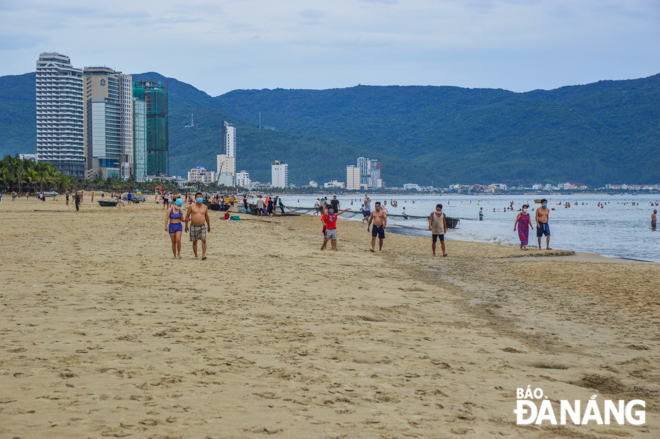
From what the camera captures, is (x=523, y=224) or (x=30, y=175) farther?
(x=30, y=175)

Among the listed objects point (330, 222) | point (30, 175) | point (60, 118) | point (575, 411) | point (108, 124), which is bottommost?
point (575, 411)

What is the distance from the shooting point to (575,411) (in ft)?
13.5

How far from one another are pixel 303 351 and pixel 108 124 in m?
200

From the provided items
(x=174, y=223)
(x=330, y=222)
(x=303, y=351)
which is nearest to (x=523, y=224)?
(x=330, y=222)

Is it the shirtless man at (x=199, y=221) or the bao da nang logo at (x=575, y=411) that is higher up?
the shirtless man at (x=199, y=221)

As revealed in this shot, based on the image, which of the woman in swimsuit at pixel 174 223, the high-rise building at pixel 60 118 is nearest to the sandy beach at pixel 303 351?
the woman in swimsuit at pixel 174 223

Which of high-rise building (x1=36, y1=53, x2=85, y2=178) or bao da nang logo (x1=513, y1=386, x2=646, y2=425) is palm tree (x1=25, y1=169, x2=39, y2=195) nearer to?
bao da nang logo (x1=513, y1=386, x2=646, y2=425)

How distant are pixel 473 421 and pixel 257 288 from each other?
5.63m

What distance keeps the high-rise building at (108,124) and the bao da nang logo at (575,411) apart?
190 m

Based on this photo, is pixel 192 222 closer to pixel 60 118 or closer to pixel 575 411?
pixel 575 411

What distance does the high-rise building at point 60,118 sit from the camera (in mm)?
177250

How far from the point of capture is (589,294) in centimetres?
987

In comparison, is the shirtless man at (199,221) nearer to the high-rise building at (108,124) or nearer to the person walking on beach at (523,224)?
the person walking on beach at (523,224)

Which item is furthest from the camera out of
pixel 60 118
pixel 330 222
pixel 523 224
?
pixel 60 118
